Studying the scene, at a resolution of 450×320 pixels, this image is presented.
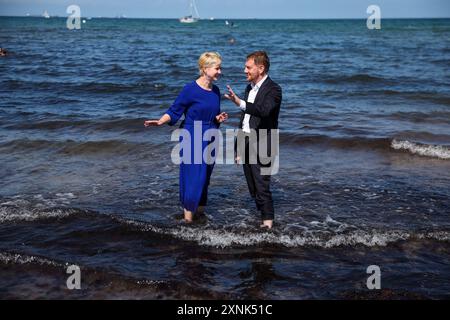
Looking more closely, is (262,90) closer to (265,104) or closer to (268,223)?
(265,104)

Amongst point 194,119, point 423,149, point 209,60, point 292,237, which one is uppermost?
point 209,60

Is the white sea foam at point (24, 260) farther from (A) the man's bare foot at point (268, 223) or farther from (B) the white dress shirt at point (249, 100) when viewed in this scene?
(B) the white dress shirt at point (249, 100)

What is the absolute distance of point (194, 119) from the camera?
6293 millimetres

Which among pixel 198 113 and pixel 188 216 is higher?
pixel 198 113

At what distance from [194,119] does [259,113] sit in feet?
2.88

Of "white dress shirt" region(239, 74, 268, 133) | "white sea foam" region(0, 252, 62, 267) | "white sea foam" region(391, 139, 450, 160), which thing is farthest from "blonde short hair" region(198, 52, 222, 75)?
Result: "white sea foam" region(391, 139, 450, 160)

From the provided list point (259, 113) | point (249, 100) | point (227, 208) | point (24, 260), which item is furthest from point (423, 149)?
point (24, 260)

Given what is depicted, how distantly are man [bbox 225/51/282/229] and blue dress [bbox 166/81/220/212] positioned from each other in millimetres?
417

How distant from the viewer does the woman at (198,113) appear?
6078mm

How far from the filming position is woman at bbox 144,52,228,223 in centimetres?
608

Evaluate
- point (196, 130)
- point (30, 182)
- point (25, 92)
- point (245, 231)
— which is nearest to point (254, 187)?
point (245, 231)
